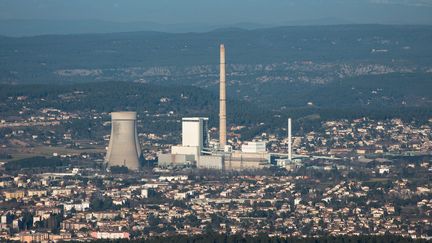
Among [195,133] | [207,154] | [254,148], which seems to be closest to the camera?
[254,148]

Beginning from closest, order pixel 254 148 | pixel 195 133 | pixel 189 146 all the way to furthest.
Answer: pixel 254 148
pixel 189 146
pixel 195 133

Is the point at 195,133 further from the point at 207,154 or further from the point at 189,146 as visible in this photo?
the point at 207,154

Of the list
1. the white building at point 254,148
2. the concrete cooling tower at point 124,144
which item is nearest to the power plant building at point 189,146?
the white building at point 254,148

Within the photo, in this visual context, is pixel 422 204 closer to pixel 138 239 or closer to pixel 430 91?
pixel 138 239

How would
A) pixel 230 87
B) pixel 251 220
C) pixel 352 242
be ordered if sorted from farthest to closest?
pixel 230 87 → pixel 251 220 → pixel 352 242

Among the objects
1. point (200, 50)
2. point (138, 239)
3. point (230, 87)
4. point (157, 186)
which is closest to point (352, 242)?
point (138, 239)

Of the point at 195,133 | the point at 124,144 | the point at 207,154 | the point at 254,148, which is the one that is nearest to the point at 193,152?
the point at 207,154

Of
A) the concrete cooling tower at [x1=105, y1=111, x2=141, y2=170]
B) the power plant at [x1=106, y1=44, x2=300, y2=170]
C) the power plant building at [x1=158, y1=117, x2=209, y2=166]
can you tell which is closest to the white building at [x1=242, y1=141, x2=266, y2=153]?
the power plant at [x1=106, y1=44, x2=300, y2=170]

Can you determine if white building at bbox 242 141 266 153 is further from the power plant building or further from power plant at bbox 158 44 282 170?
the power plant building
